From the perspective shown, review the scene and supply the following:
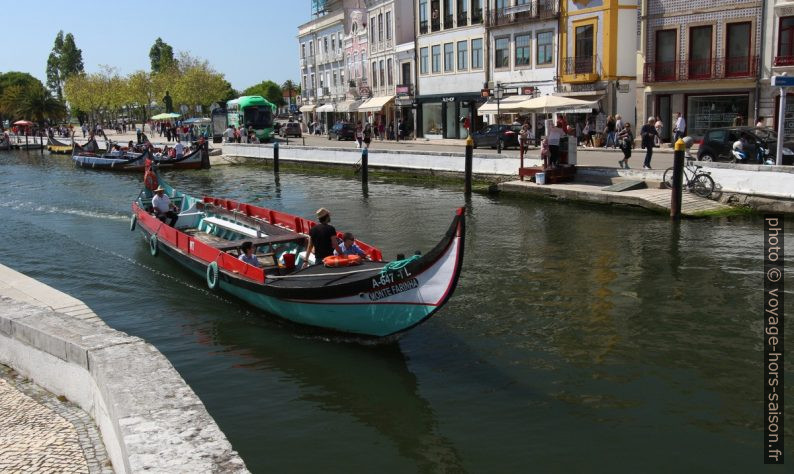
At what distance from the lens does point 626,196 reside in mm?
21766

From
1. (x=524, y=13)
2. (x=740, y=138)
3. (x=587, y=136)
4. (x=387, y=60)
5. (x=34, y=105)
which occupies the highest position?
(x=524, y=13)

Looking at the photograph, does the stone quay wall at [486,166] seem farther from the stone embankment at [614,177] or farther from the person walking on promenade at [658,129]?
the person walking on promenade at [658,129]

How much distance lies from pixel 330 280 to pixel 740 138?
58.0 ft

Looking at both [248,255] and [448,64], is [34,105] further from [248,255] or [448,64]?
[248,255]

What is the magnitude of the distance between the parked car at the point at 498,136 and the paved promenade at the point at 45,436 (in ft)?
101

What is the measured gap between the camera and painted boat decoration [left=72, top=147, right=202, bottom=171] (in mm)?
39906

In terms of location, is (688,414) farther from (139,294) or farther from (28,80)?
(28,80)

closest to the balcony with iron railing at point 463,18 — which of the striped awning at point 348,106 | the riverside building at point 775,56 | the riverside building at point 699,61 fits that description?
the riverside building at point 699,61

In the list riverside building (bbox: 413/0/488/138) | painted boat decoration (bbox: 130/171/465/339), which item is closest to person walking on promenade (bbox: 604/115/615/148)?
riverside building (bbox: 413/0/488/138)

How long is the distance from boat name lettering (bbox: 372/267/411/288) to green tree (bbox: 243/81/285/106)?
386ft

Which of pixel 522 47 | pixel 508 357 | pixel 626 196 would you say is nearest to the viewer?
pixel 508 357

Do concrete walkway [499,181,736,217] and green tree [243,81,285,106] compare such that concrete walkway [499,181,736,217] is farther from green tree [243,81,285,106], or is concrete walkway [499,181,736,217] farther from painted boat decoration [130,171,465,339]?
green tree [243,81,285,106]

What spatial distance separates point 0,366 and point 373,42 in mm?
54444

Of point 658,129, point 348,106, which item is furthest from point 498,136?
point 348,106
